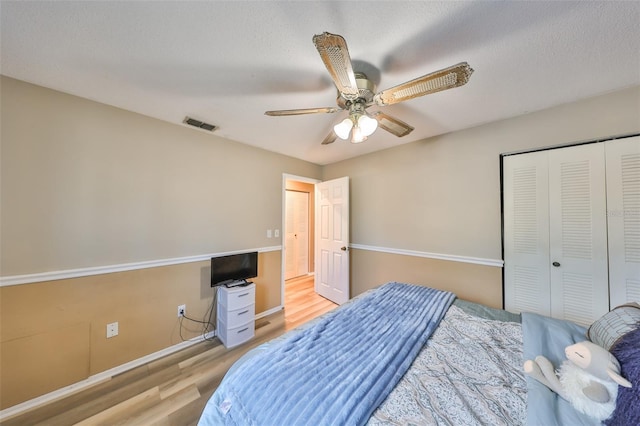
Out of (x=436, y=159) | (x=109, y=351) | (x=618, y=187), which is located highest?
(x=436, y=159)

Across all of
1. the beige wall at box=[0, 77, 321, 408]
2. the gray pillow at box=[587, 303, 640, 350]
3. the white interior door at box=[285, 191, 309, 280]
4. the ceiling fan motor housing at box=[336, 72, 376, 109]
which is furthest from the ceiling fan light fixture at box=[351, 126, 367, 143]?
the white interior door at box=[285, 191, 309, 280]

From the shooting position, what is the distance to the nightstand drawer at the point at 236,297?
2232 millimetres

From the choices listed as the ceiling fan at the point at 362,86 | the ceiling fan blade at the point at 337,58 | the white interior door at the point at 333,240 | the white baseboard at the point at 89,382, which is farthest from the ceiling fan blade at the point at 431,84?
the white baseboard at the point at 89,382

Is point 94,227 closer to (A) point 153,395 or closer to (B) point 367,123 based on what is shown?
(A) point 153,395

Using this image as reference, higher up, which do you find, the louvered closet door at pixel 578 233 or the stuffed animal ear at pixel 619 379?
the louvered closet door at pixel 578 233

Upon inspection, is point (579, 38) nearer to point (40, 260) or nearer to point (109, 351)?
point (40, 260)

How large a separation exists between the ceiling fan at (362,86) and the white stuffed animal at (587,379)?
1.31 metres

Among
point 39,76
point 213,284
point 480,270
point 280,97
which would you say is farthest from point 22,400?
point 480,270

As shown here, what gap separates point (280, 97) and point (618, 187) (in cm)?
270

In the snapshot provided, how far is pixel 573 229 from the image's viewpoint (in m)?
1.75

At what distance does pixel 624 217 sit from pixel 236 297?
11.1 feet

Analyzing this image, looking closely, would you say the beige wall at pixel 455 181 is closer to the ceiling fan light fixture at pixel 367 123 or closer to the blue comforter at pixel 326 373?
the blue comforter at pixel 326 373

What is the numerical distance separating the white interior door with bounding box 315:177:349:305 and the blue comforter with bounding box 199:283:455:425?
173 centimetres

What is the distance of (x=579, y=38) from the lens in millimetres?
1161
